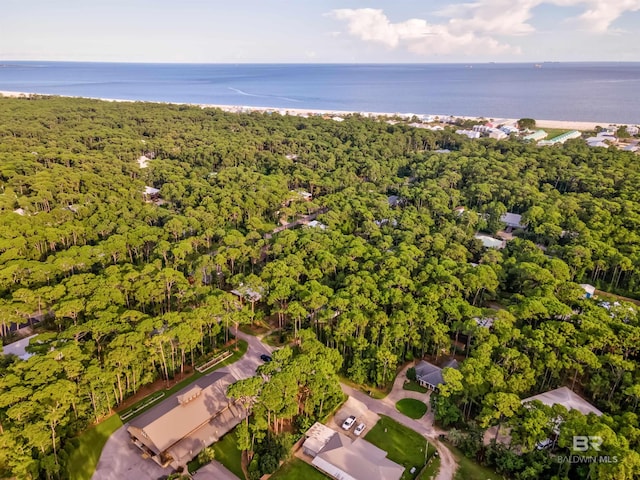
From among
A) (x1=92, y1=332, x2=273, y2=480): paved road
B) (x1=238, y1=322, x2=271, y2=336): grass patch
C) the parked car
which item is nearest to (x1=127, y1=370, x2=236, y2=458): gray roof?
(x1=92, y1=332, x2=273, y2=480): paved road

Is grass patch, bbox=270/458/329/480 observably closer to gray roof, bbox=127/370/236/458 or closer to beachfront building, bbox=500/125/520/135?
gray roof, bbox=127/370/236/458

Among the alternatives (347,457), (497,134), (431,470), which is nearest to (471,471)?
(431,470)

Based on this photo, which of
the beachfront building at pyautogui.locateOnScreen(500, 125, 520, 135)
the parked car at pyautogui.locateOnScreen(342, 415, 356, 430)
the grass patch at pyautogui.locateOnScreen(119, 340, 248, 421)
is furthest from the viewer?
the beachfront building at pyautogui.locateOnScreen(500, 125, 520, 135)

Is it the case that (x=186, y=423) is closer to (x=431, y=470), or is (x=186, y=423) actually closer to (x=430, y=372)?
(x=431, y=470)

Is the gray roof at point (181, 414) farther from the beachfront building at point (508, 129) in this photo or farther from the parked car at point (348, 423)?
the beachfront building at point (508, 129)

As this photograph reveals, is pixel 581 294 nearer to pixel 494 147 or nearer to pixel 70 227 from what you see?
pixel 70 227

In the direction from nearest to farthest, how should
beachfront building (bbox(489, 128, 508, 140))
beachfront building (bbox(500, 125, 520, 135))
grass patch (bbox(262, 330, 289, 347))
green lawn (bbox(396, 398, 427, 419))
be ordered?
green lawn (bbox(396, 398, 427, 419)), grass patch (bbox(262, 330, 289, 347)), beachfront building (bbox(489, 128, 508, 140)), beachfront building (bbox(500, 125, 520, 135))

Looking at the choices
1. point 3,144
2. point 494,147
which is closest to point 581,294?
point 494,147
